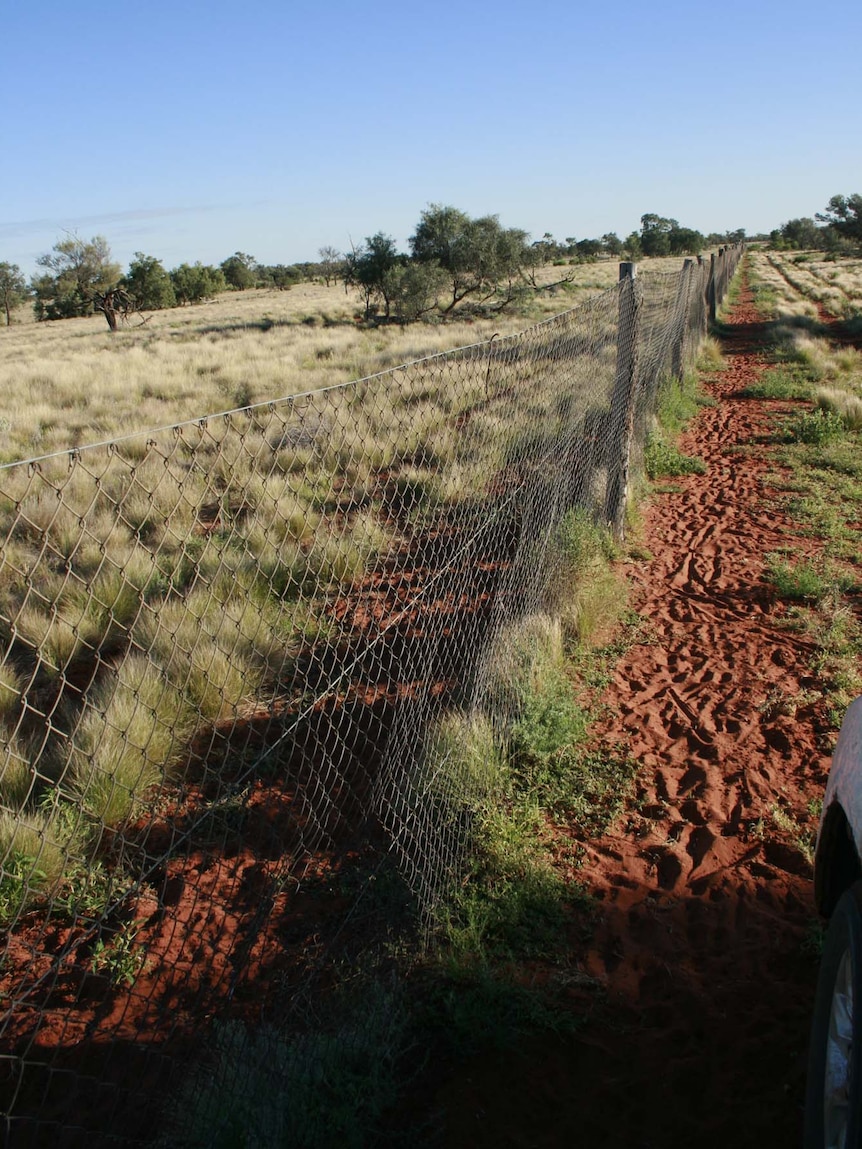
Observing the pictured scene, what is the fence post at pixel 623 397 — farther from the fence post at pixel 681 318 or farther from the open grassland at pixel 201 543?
the fence post at pixel 681 318

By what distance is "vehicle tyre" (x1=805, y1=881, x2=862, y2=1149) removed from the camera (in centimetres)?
189

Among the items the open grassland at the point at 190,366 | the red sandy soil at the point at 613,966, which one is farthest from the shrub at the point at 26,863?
the open grassland at the point at 190,366

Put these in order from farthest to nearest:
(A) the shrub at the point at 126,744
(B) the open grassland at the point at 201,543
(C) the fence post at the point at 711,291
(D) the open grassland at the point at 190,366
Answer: (C) the fence post at the point at 711,291, (D) the open grassland at the point at 190,366, (A) the shrub at the point at 126,744, (B) the open grassland at the point at 201,543

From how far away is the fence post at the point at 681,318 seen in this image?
1368 cm

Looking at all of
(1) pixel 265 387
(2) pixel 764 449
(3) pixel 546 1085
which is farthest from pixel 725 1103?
(1) pixel 265 387

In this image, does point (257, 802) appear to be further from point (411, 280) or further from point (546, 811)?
point (411, 280)

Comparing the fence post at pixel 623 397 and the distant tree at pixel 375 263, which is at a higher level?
the distant tree at pixel 375 263

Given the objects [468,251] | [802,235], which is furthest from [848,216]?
[802,235]

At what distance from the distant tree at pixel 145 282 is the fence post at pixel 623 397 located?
38.3m

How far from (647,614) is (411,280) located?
26.2 metres

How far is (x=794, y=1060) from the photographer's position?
2.54m

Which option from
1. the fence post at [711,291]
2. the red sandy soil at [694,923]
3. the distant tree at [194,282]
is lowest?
the red sandy soil at [694,923]

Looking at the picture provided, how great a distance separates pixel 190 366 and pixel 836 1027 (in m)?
19.4

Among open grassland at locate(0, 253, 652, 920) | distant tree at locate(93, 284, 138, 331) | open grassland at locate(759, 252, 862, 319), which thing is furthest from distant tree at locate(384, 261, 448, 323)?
open grassland at locate(0, 253, 652, 920)
